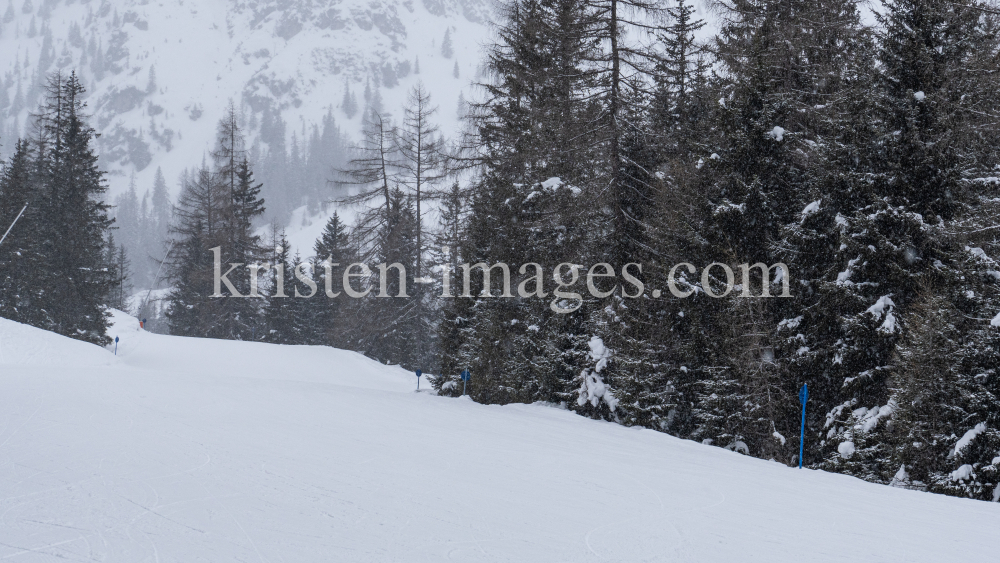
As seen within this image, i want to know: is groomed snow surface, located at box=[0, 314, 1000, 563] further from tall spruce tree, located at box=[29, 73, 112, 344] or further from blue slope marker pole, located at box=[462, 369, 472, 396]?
tall spruce tree, located at box=[29, 73, 112, 344]

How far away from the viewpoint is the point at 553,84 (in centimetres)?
1465

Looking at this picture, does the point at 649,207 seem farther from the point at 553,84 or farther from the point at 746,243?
the point at 553,84

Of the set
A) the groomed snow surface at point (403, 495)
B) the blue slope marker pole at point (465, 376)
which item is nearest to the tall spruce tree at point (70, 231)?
the blue slope marker pole at point (465, 376)

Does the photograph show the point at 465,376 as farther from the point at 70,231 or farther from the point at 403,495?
the point at 70,231

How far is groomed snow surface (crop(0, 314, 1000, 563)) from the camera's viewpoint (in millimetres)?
4371

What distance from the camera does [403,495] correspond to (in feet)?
18.6

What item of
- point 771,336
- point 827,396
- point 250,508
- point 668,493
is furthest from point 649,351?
point 250,508

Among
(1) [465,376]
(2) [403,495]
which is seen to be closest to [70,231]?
(1) [465,376]

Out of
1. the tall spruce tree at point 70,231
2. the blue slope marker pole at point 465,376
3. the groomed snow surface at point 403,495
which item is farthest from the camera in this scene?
the tall spruce tree at point 70,231

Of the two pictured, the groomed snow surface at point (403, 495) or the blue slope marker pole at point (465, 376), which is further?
the blue slope marker pole at point (465, 376)

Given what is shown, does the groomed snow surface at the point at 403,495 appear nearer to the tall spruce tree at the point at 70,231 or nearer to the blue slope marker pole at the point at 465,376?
the blue slope marker pole at the point at 465,376

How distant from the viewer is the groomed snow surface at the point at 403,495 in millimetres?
4371

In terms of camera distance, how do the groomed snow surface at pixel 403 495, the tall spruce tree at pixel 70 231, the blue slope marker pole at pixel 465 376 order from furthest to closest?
the tall spruce tree at pixel 70 231 → the blue slope marker pole at pixel 465 376 → the groomed snow surface at pixel 403 495

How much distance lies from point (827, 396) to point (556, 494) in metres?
6.69
